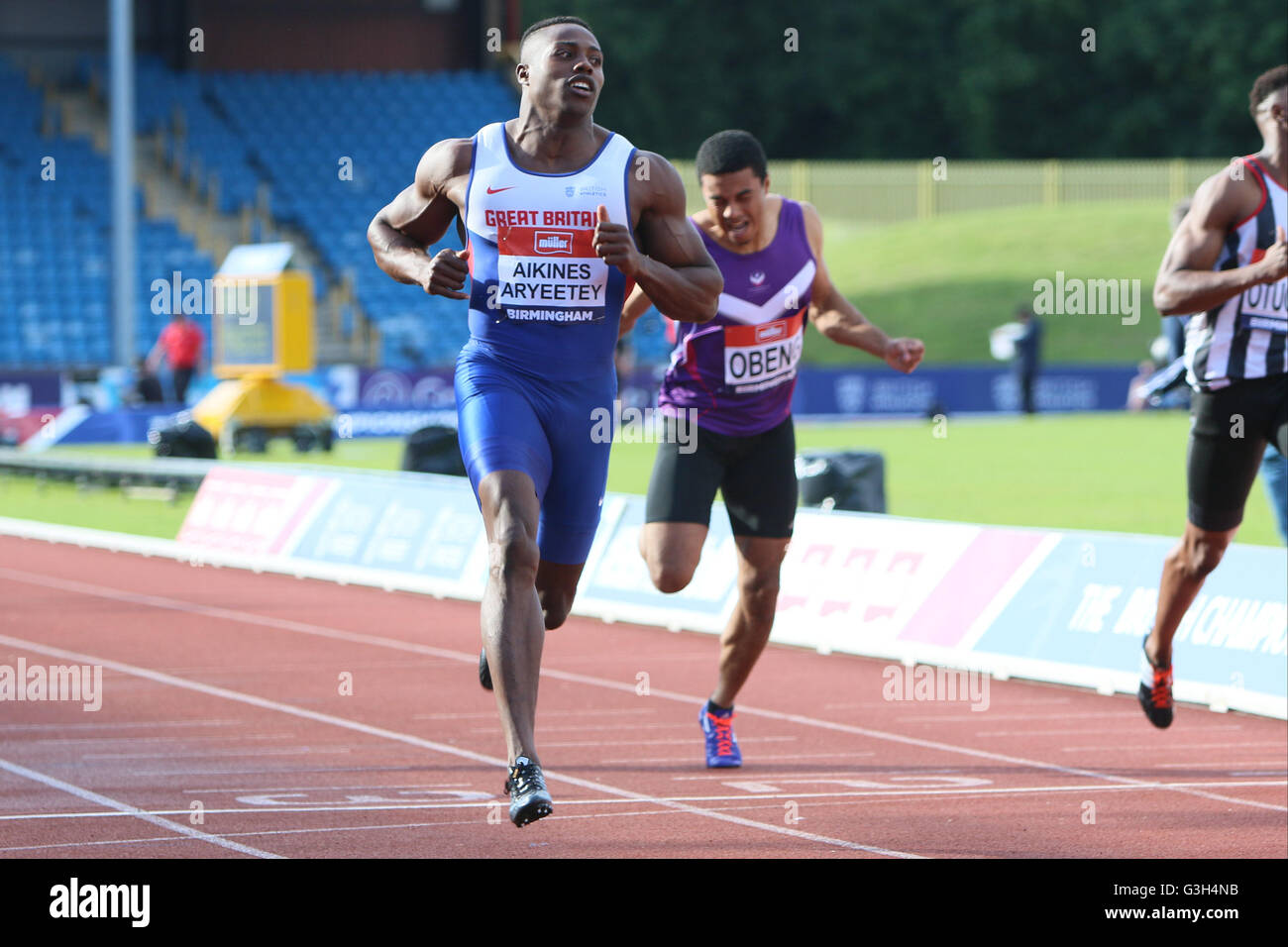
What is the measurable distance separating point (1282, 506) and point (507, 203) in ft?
16.8

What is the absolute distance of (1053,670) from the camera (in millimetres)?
10781

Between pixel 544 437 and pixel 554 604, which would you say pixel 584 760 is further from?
pixel 544 437

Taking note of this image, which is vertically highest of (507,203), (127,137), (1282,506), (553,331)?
(127,137)

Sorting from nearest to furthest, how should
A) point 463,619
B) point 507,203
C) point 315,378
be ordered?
1. point 507,203
2. point 463,619
3. point 315,378

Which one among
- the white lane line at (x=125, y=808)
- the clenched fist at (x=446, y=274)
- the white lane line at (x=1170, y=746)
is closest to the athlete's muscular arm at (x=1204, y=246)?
the white lane line at (x=1170, y=746)

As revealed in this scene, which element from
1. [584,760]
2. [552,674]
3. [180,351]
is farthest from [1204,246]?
[180,351]

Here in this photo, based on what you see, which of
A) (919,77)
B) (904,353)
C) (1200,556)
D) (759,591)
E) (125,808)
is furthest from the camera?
(919,77)

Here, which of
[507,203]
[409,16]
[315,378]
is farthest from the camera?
[409,16]

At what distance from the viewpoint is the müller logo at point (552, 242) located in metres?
6.40

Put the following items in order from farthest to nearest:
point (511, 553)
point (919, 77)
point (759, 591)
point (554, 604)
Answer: point (919, 77) → point (759, 591) → point (554, 604) → point (511, 553)

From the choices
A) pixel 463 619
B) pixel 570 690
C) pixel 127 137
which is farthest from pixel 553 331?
pixel 127 137

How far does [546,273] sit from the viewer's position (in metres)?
6.42

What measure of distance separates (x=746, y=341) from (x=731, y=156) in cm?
73

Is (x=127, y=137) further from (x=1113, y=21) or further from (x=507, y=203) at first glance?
(x=1113, y=21)
